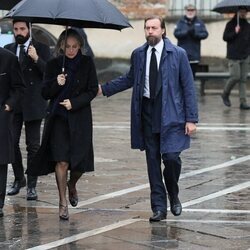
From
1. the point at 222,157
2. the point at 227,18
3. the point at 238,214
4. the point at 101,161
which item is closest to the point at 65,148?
the point at 238,214

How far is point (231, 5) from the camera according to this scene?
1523 cm

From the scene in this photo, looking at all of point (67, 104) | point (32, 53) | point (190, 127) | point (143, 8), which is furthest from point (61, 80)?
point (143, 8)

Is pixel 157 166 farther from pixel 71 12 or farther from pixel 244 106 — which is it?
pixel 244 106

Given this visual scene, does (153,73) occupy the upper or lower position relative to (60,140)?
upper

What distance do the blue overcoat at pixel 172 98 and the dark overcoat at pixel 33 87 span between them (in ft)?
4.55

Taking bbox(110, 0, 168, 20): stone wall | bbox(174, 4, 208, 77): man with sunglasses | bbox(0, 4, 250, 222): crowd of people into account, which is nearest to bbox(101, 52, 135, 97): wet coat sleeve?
bbox(0, 4, 250, 222): crowd of people

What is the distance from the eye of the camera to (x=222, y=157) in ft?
34.8

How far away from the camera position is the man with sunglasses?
16484 mm

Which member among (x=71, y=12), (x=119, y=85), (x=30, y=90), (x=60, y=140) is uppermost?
(x=71, y=12)

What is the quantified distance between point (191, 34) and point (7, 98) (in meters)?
9.57

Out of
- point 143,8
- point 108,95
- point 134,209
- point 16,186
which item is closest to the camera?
point 108,95

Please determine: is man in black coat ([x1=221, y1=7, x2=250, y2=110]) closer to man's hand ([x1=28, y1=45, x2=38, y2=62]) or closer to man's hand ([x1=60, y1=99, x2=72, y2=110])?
man's hand ([x1=28, y1=45, x2=38, y2=62])

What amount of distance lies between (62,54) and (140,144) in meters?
1.06

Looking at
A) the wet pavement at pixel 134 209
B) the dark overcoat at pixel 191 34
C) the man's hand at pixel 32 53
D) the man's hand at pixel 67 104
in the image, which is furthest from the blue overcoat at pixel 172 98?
the dark overcoat at pixel 191 34
